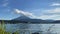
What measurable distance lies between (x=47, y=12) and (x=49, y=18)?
37 cm

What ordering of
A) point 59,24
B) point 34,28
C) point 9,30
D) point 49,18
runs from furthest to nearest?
point 49,18, point 59,24, point 34,28, point 9,30

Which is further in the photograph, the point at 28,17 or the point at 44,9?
the point at 44,9

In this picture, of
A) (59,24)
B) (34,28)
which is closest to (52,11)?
(59,24)

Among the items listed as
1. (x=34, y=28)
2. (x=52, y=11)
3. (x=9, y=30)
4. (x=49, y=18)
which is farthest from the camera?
(x=52, y=11)

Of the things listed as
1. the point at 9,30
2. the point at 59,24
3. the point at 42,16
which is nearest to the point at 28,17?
the point at 42,16

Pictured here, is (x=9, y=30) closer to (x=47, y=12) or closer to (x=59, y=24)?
(x=59, y=24)

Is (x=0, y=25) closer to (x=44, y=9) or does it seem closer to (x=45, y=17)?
(x=45, y=17)

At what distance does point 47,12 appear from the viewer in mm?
4656

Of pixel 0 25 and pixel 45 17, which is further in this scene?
pixel 45 17

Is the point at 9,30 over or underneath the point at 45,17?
underneath

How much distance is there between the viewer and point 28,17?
166 inches

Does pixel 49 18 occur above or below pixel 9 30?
above

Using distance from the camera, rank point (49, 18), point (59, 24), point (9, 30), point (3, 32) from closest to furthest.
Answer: point (3, 32), point (9, 30), point (59, 24), point (49, 18)

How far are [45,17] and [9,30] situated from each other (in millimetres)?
1655
